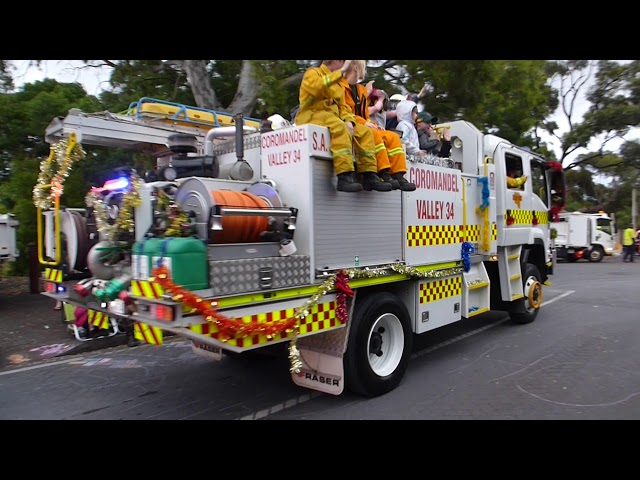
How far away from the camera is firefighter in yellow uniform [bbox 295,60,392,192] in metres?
3.92

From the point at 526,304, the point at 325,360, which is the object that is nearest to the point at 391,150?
the point at 325,360

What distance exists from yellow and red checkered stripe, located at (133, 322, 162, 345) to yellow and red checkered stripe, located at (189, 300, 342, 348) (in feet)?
1.53

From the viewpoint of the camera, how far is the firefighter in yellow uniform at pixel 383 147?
4242 mm

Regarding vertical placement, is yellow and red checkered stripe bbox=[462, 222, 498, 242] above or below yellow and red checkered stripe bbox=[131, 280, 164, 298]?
above

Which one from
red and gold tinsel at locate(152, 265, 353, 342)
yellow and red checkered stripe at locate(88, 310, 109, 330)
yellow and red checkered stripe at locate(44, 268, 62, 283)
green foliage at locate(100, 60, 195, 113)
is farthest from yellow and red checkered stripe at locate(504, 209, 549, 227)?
green foliage at locate(100, 60, 195, 113)

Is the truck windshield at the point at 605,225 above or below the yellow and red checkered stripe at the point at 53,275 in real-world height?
above

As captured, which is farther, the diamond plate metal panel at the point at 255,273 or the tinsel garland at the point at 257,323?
the diamond plate metal panel at the point at 255,273

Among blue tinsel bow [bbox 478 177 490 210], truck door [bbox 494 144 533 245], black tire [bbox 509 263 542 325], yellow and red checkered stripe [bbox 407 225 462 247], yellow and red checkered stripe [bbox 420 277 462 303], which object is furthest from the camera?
black tire [bbox 509 263 542 325]

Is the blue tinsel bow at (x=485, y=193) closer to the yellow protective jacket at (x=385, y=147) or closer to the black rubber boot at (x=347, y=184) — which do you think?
the yellow protective jacket at (x=385, y=147)

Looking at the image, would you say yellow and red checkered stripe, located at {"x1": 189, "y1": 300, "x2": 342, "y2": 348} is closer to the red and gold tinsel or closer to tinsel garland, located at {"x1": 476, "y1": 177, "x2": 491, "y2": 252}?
the red and gold tinsel

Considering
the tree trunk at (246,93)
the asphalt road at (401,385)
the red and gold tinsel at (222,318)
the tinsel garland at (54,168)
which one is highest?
the tree trunk at (246,93)

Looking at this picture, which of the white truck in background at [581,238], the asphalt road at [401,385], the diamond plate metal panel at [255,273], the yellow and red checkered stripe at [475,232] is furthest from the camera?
the white truck in background at [581,238]

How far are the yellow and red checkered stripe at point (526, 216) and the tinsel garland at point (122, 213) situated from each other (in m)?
5.41

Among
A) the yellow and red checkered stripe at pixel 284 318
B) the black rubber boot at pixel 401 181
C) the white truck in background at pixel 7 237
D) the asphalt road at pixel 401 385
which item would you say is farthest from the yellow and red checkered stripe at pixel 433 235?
the white truck in background at pixel 7 237
